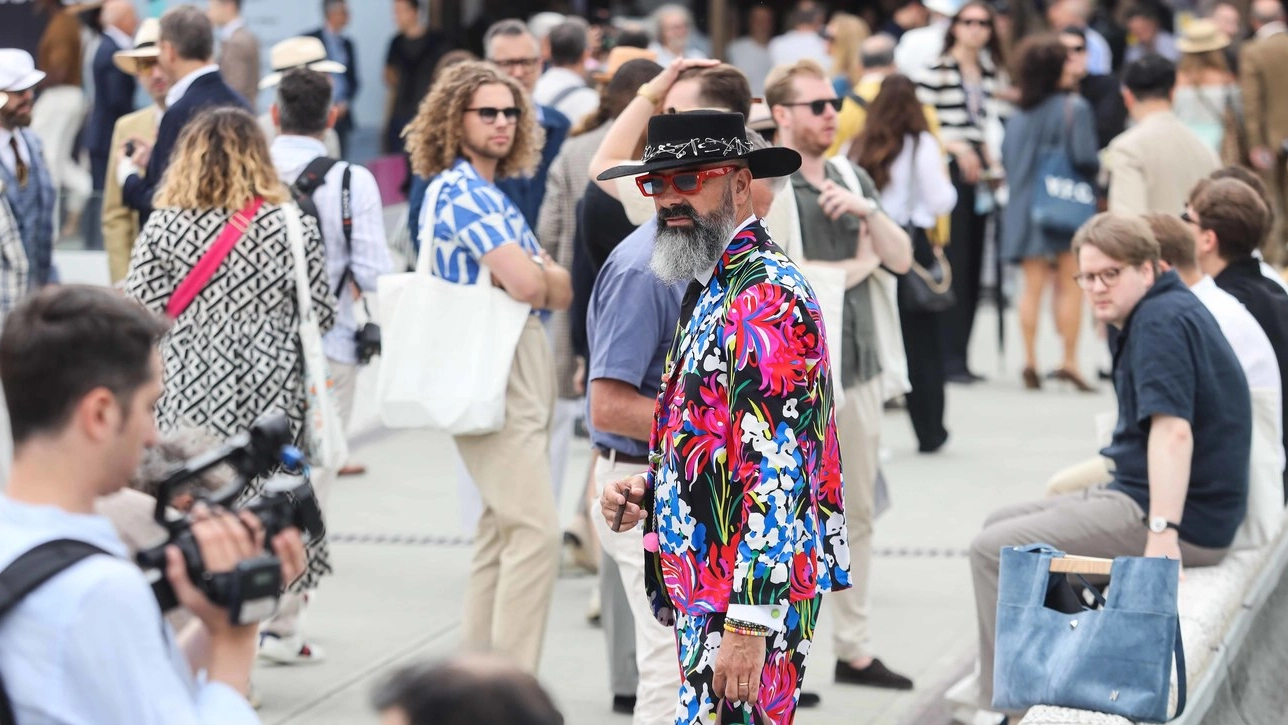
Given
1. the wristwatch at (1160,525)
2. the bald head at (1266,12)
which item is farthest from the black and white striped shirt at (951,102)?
the wristwatch at (1160,525)

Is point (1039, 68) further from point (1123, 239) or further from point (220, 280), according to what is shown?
point (220, 280)

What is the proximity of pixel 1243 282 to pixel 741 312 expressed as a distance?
124 inches

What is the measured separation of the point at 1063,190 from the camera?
10789 mm

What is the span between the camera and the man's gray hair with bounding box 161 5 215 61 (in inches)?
289

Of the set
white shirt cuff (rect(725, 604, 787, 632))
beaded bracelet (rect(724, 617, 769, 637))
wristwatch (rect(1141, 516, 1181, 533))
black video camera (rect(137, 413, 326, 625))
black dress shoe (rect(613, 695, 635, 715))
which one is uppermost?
black video camera (rect(137, 413, 326, 625))

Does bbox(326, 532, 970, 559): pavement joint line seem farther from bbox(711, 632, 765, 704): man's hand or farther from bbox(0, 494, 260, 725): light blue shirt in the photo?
bbox(0, 494, 260, 725): light blue shirt

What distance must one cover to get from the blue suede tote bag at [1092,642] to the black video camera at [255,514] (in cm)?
253

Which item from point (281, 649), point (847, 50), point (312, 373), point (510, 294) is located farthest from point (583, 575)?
point (847, 50)

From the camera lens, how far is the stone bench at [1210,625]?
14.3ft

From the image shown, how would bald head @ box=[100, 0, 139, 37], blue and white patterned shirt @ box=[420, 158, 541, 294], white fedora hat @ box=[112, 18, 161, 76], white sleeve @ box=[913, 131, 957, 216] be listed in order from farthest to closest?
bald head @ box=[100, 0, 139, 37] → white sleeve @ box=[913, 131, 957, 216] → white fedora hat @ box=[112, 18, 161, 76] → blue and white patterned shirt @ box=[420, 158, 541, 294]

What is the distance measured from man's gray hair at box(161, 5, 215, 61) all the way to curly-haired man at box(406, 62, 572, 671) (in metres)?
2.13

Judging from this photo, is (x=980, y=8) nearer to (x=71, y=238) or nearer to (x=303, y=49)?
(x=303, y=49)

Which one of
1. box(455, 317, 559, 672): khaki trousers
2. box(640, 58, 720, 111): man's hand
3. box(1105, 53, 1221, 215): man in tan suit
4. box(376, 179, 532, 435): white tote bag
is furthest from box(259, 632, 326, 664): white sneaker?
box(1105, 53, 1221, 215): man in tan suit

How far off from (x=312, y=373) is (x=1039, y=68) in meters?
6.47
